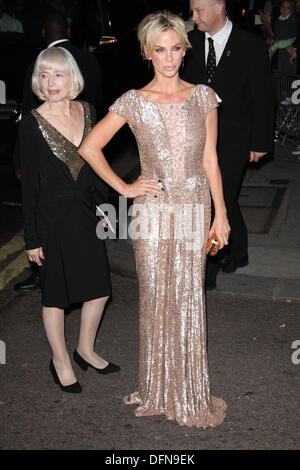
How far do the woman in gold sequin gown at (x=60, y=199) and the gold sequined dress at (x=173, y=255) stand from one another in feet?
1.58

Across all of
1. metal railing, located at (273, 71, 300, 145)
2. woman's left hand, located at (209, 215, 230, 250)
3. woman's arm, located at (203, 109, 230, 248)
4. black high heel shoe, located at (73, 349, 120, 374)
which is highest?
woman's arm, located at (203, 109, 230, 248)

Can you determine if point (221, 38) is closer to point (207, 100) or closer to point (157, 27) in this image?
point (207, 100)

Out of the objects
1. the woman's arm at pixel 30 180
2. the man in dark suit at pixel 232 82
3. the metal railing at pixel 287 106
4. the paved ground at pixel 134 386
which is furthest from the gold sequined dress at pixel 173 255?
the metal railing at pixel 287 106

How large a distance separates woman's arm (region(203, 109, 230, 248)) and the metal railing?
21.9 feet

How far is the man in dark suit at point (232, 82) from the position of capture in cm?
563

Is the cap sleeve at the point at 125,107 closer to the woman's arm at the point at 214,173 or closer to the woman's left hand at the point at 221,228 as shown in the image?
the woman's arm at the point at 214,173

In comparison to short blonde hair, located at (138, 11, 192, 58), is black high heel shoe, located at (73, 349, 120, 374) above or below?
below

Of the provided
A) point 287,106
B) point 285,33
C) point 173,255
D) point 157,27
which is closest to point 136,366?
point 173,255

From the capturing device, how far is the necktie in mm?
5656

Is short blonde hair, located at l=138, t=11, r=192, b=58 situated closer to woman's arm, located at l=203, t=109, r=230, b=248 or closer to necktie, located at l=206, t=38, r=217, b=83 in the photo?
woman's arm, located at l=203, t=109, r=230, b=248

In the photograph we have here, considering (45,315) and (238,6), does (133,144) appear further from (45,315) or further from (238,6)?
(238,6)

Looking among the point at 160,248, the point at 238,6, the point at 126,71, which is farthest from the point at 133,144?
the point at 238,6

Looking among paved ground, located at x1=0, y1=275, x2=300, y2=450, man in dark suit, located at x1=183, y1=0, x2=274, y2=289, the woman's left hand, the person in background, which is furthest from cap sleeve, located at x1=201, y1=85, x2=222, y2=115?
the person in background
